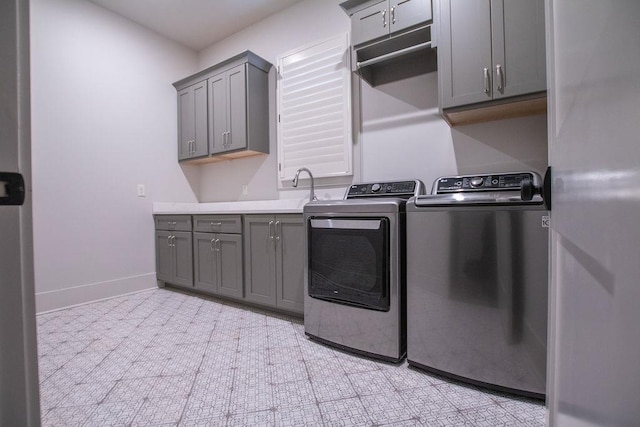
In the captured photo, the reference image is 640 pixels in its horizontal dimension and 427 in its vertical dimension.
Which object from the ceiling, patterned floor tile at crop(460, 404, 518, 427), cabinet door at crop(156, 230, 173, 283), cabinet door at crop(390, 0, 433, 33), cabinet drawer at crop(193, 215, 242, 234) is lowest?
patterned floor tile at crop(460, 404, 518, 427)

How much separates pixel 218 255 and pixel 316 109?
1.60m

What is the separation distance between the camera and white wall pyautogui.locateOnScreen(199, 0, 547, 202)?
6.01ft

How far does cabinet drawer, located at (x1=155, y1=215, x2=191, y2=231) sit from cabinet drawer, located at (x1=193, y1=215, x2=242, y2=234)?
13 cm

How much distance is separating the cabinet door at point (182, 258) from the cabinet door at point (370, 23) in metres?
2.28

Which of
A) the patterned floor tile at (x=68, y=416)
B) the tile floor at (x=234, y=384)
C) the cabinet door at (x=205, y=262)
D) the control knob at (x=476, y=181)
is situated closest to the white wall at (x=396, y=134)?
the control knob at (x=476, y=181)

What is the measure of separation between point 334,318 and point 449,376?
657mm

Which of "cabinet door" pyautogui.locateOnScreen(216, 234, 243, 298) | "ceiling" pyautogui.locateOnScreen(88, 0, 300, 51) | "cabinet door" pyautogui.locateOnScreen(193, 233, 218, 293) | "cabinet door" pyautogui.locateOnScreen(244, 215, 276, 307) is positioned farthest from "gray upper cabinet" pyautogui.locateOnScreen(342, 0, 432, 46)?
"cabinet door" pyautogui.locateOnScreen(193, 233, 218, 293)

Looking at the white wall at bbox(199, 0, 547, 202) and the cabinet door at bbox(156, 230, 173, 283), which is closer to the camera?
the white wall at bbox(199, 0, 547, 202)

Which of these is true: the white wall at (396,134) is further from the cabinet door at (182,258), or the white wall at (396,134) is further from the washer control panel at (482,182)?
the cabinet door at (182,258)

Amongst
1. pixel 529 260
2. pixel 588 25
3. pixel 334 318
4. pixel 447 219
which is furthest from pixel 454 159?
pixel 588 25

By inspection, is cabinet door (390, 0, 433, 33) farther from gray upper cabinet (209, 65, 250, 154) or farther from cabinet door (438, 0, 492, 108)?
gray upper cabinet (209, 65, 250, 154)

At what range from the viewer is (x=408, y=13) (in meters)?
1.81

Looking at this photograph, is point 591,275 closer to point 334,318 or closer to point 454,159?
point 334,318

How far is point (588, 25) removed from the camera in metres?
0.45
